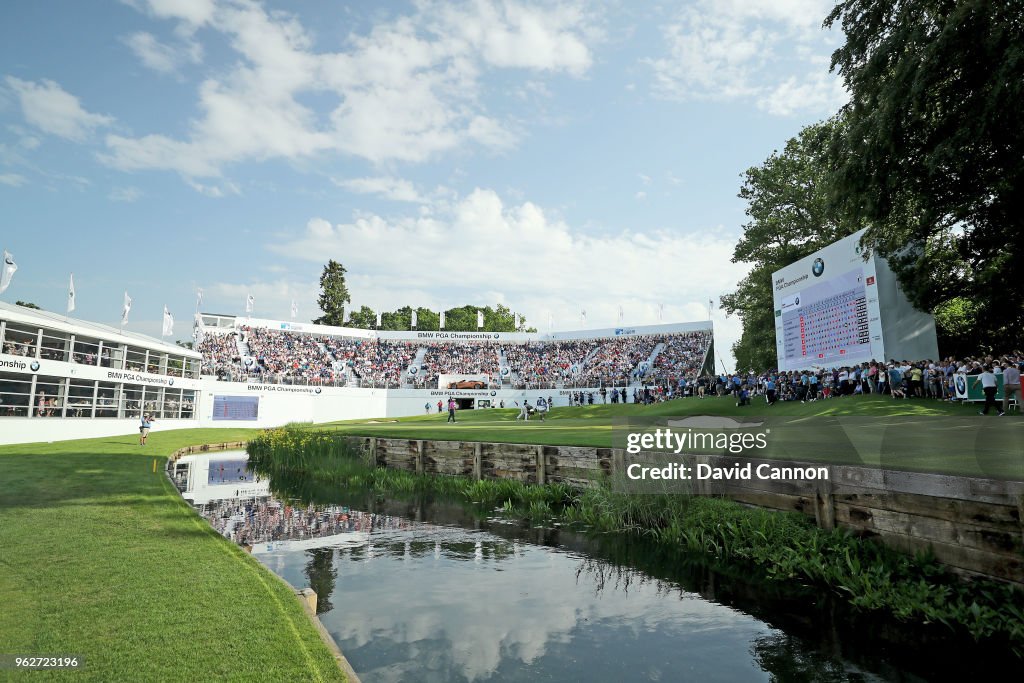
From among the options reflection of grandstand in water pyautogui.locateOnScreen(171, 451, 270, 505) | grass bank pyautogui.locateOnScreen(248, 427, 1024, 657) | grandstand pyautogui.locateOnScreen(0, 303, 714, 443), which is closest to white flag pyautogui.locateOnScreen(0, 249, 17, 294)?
grandstand pyautogui.locateOnScreen(0, 303, 714, 443)

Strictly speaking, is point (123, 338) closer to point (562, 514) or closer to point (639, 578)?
point (562, 514)

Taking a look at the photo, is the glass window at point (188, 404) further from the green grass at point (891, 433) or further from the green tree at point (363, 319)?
the green tree at point (363, 319)

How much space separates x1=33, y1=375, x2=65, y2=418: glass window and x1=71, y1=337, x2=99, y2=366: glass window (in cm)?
140

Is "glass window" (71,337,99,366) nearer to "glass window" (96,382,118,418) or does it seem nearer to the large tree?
"glass window" (96,382,118,418)

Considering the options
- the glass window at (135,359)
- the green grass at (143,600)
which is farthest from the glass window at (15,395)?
the green grass at (143,600)

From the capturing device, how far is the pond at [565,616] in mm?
5312

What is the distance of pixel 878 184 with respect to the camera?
16531mm

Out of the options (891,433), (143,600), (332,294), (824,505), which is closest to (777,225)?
(891,433)

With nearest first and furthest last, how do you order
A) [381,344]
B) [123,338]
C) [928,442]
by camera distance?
1. [928,442]
2. [123,338]
3. [381,344]

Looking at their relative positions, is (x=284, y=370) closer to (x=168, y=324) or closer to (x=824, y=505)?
(x=168, y=324)

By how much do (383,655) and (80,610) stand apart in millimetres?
2831

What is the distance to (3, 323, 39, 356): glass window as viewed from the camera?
24.2 m

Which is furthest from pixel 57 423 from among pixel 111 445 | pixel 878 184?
pixel 878 184

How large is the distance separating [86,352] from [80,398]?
242 cm
